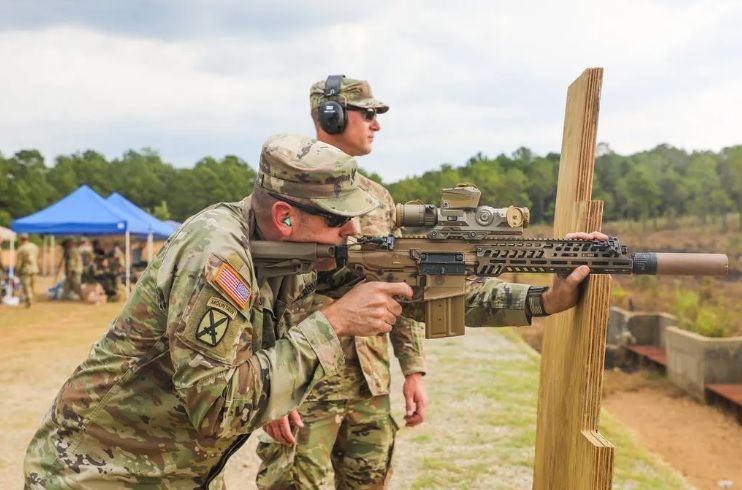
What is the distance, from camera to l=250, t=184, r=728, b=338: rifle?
2.08 meters

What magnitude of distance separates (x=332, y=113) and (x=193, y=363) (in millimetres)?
1630

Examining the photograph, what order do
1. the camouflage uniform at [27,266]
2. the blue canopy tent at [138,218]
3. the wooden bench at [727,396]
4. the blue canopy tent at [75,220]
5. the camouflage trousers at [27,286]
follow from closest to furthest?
the wooden bench at [727,396] → the blue canopy tent at [75,220] → the camouflage uniform at [27,266] → the camouflage trousers at [27,286] → the blue canopy tent at [138,218]

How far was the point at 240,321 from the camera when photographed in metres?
1.85

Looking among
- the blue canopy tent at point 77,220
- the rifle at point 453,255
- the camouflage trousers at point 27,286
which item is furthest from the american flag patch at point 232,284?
the camouflage trousers at point 27,286

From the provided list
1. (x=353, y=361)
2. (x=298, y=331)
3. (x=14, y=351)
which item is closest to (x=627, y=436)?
(x=353, y=361)

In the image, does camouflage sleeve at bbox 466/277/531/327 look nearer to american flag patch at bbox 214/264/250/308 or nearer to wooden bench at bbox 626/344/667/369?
american flag patch at bbox 214/264/250/308

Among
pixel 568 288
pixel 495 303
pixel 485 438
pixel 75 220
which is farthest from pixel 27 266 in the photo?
pixel 568 288

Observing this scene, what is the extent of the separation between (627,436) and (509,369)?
2895mm

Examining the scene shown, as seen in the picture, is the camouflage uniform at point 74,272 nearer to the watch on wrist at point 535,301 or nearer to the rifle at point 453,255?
the rifle at point 453,255

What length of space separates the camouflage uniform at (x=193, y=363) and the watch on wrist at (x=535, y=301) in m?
0.74

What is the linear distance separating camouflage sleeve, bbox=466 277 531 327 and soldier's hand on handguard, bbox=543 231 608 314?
156 mm

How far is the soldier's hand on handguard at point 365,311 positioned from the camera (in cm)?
202

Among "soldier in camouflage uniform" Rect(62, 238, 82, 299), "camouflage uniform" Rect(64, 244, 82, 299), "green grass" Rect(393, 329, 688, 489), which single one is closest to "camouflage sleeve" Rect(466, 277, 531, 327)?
"green grass" Rect(393, 329, 688, 489)

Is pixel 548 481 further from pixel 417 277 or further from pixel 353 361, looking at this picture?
pixel 353 361
